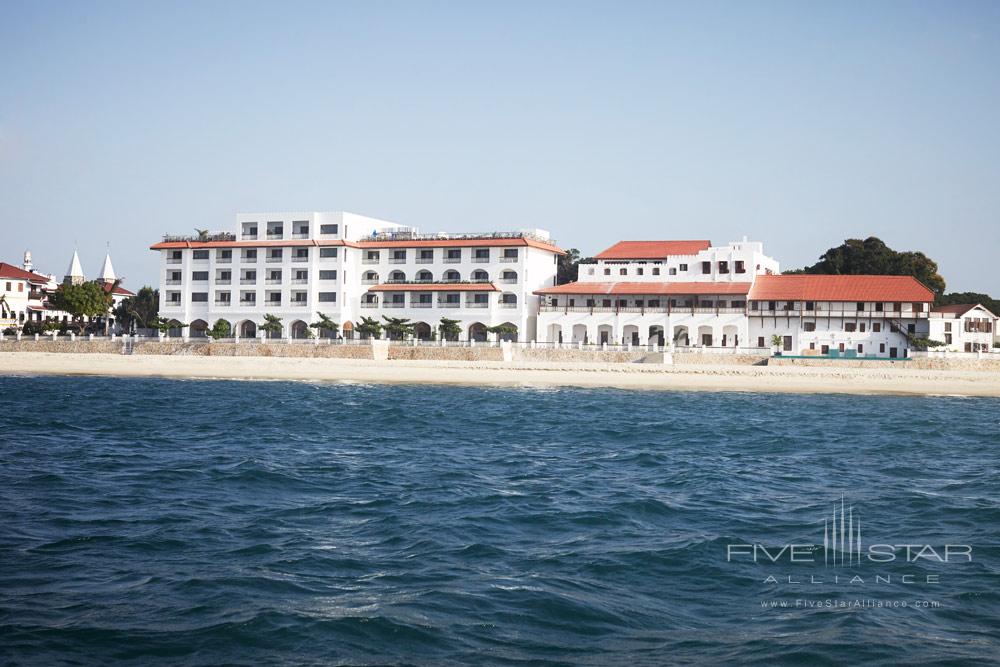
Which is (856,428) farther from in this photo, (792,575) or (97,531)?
(97,531)

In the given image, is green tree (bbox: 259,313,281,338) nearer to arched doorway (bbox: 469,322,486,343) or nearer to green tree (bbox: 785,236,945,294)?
arched doorway (bbox: 469,322,486,343)

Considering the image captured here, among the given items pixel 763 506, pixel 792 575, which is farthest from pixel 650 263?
pixel 792 575

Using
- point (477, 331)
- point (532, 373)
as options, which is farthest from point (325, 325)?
point (532, 373)

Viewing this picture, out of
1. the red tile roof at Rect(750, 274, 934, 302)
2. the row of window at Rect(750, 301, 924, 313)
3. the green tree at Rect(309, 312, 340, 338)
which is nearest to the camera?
the row of window at Rect(750, 301, 924, 313)

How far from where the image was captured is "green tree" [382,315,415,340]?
3083 inches

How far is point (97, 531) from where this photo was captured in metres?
16.7

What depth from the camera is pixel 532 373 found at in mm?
66062

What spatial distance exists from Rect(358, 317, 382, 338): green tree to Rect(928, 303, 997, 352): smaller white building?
40.9 m

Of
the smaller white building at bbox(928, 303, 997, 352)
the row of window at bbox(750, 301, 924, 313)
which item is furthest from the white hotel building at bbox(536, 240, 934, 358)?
the smaller white building at bbox(928, 303, 997, 352)

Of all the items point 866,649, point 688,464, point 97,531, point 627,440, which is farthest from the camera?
point 627,440

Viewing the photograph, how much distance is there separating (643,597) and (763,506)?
7617mm

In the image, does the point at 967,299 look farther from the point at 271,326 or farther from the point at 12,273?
the point at 12,273

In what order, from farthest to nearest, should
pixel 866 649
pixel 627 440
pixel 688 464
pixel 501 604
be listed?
pixel 627 440 < pixel 688 464 < pixel 501 604 < pixel 866 649

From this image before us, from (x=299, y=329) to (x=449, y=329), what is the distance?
48.0ft
